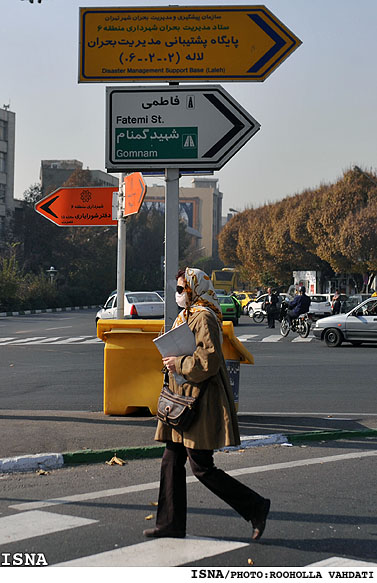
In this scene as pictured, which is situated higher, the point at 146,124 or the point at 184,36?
the point at 184,36

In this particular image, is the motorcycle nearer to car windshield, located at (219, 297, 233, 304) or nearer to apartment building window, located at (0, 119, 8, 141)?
car windshield, located at (219, 297, 233, 304)

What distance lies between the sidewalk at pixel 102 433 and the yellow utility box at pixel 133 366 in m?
0.21

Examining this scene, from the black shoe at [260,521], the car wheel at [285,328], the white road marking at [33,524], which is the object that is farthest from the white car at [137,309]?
the black shoe at [260,521]

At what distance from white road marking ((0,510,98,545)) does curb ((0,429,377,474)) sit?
168cm

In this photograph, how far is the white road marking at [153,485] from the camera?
654cm

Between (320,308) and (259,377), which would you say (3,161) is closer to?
(320,308)

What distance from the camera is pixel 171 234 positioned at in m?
8.66

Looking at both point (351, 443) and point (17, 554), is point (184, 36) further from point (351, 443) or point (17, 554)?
point (17, 554)

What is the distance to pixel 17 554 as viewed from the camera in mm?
5113

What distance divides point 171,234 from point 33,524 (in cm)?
362

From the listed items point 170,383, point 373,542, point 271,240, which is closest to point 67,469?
point 170,383

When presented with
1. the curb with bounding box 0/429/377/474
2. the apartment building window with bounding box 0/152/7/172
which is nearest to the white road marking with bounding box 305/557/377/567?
the curb with bounding box 0/429/377/474

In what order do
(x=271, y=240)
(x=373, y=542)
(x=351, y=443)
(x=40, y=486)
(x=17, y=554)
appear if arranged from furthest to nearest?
(x=271, y=240)
(x=351, y=443)
(x=40, y=486)
(x=373, y=542)
(x=17, y=554)
